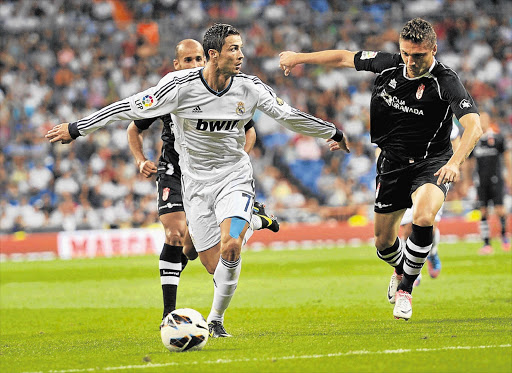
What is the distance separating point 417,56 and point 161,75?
20.1 metres

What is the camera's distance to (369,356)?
20.5ft

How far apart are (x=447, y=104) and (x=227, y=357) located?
3.50 m

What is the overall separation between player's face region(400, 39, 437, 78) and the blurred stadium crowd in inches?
615

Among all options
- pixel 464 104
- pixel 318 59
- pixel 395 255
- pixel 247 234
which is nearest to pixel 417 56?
pixel 464 104

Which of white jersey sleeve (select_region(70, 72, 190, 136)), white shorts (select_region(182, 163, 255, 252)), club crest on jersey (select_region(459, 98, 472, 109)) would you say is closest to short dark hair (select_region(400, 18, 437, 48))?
club crest on jersey (select_region(459, 98, 472, 109))

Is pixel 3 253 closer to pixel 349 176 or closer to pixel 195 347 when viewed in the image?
pixel 349 176

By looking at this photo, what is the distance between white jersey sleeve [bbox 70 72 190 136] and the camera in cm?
743

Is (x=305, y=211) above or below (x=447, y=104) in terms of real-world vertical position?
below

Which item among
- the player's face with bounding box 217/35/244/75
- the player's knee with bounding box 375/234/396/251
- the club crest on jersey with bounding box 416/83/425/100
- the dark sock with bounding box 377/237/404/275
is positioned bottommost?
the dark sock with bounding box 377/237/404/275

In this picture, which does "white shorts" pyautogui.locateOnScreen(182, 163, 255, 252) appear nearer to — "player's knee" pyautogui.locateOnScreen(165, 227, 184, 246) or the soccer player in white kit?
the soccer player in white kit

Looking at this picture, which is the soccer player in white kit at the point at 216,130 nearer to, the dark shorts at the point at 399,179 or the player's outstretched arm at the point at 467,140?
the dark shorts at the point at 399,179

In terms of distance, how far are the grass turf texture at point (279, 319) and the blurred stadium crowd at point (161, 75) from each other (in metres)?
6.50

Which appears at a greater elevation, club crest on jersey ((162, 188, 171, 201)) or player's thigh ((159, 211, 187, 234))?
club crest on jersey ((162, 188, 171, 201))

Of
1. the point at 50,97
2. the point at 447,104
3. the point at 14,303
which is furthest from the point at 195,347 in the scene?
the point at 50,97
